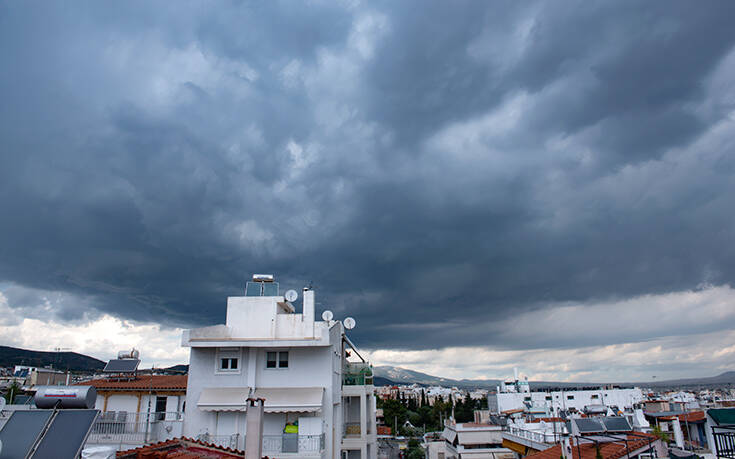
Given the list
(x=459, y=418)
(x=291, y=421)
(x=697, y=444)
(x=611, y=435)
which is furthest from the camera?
(x=459, y=418)

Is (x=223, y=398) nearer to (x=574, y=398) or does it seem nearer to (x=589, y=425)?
(x=589, y=425)

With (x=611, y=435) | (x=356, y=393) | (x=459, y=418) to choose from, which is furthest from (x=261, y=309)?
(x=459, y=418)

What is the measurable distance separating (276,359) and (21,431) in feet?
67.6

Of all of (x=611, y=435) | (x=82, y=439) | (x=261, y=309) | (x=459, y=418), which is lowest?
(x=459, y=418)

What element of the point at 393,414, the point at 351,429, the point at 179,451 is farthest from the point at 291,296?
the point at 393,414

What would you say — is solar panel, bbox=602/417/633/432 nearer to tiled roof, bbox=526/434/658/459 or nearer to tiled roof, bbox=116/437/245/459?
tiled roof, bbox=526/434/658/459

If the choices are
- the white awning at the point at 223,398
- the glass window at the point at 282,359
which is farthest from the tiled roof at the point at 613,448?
the white awning at the point at 223,398

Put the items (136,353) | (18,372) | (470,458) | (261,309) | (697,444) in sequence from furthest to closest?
(18,372), (470,458), (136,353), (697,444), (261,309)

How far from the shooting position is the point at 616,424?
Result: 1939 centimetres

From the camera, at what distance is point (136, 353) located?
39406 millimetres

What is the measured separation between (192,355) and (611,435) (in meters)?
23.2

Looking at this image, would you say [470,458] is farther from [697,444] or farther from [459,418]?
[459,418]

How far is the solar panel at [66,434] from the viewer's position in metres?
8.17

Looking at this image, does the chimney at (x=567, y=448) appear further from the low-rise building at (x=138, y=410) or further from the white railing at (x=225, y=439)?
the low-rise building at (x=138, y=410)
